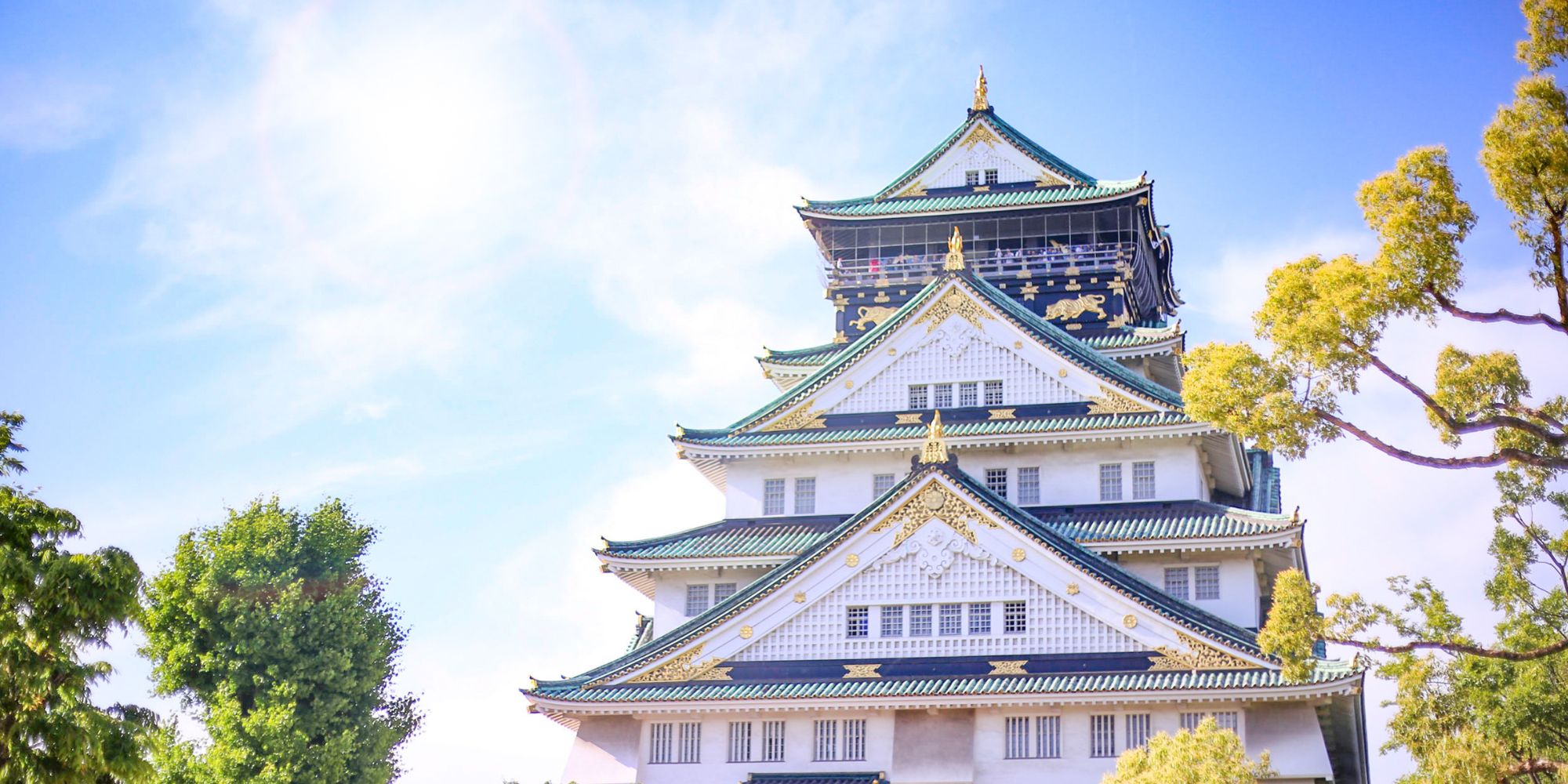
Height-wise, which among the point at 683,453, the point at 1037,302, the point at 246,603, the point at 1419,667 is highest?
the point at 1037,302

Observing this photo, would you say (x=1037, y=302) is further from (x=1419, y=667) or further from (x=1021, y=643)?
(x=1419, y=667)

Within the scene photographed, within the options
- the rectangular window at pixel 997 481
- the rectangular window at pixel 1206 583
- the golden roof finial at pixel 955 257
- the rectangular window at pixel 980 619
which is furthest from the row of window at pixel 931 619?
the golden roof finial at pixel 955 257

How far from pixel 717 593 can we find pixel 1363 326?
66.6 feet

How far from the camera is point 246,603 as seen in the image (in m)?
41.9

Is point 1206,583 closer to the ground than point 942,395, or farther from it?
closer to the ground

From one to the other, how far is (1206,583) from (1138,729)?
4.92 meters

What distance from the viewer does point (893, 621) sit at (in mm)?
33875

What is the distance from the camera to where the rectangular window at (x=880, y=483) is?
39188 millimetres

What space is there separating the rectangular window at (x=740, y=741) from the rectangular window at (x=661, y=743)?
4.10 ft

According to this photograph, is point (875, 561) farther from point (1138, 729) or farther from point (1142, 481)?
point (1142, 481)

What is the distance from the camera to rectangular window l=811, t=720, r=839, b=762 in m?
33.5

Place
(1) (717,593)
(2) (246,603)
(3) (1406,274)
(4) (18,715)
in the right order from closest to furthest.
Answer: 1. (3) (1406,274)
2. (4) (18,715)
3. (1) (717,593)
4. (2) (246,603)

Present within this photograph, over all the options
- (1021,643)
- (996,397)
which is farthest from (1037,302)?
(1021,643)

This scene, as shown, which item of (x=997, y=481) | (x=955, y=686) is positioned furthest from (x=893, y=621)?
(x=997, y=481)
